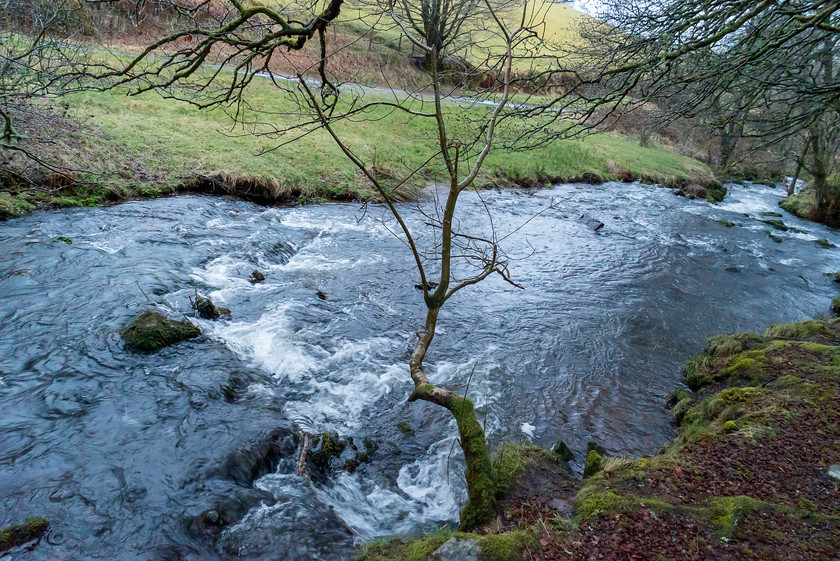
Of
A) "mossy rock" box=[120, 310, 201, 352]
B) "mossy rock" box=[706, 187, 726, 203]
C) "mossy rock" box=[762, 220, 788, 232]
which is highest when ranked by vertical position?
"mossy rock" box=[706, 187, 726, 203]

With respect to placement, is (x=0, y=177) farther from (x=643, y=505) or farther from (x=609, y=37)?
(x=643, y=505)

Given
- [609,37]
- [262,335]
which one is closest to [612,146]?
[609,37]

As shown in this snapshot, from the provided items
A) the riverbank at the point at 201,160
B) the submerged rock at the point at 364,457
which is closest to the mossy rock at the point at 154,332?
the submerged rock at the point at 364,457

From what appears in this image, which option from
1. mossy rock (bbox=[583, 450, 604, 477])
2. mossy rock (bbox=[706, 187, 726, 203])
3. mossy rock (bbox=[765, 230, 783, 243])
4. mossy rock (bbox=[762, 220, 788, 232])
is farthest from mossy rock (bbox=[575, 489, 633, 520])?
mossy rock (bbox=[706, 187, 726, 203])

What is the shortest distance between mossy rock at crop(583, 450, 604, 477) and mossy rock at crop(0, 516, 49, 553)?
4659mm

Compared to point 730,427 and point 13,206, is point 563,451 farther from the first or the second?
point 13,206

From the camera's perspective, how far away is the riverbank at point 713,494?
10.0ft

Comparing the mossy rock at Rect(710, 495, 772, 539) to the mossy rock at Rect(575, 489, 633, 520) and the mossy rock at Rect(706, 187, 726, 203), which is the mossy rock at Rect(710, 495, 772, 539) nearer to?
the mossy rock at Rect(575, 489, 633, 520)

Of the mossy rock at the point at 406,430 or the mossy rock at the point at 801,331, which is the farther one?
the mossy rock at the point at 801,331

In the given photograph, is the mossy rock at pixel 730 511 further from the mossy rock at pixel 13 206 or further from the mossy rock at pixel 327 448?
the mossy rock at pixel 13 206

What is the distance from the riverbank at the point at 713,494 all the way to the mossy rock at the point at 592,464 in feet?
0.04

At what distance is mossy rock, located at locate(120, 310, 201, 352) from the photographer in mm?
6000

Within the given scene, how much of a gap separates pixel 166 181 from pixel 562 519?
38.1ft

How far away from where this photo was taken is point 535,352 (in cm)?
734
